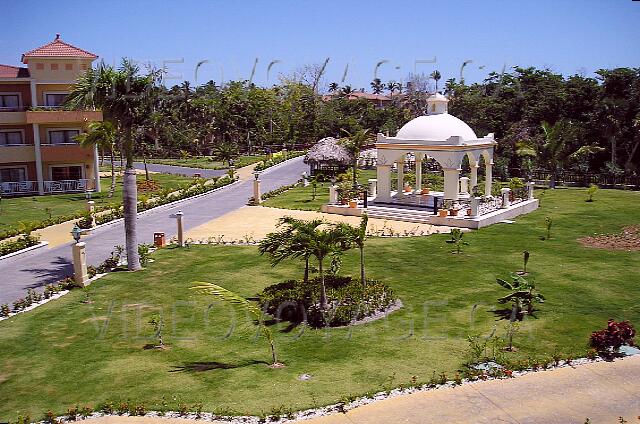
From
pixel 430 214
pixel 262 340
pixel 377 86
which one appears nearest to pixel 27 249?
pixel 262 340

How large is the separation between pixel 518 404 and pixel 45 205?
3036 cm

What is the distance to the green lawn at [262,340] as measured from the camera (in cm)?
1181

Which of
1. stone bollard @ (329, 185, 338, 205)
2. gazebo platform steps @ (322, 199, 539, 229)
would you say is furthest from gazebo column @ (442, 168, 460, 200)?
stone bollard @ (329, 185, 338, 205)

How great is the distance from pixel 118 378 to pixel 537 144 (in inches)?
1502

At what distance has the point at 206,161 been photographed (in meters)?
56.9

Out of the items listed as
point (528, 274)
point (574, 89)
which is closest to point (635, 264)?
point (528, 274)

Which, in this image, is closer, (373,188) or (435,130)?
(435,130)

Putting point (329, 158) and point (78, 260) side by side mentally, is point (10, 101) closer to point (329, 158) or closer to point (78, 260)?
point (329, 158)

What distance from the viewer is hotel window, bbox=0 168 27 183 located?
3931cm

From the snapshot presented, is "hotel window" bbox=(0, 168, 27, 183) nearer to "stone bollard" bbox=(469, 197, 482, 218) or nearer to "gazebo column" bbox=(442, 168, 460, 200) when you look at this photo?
"gazebo column" bbox=(442, 168, 460, 200)

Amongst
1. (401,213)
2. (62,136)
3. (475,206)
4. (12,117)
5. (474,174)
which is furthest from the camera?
(62,136)

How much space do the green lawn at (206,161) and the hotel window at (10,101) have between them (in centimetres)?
1568

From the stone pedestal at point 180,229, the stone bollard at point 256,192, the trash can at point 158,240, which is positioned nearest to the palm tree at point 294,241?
the stone pedestal at point 180,229

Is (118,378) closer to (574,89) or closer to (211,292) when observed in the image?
(211,292)
